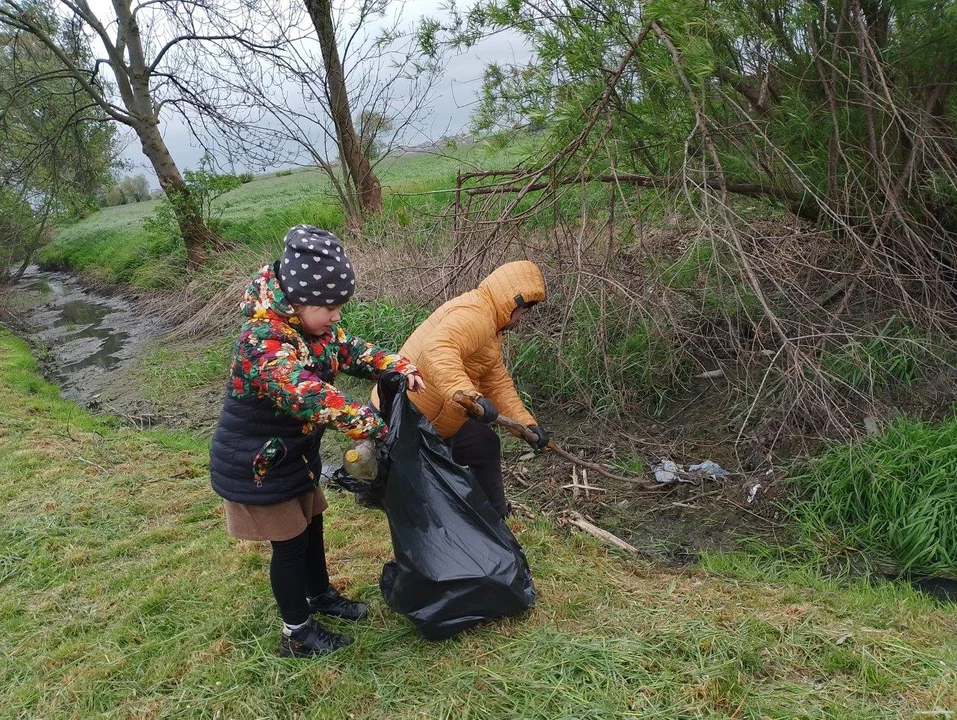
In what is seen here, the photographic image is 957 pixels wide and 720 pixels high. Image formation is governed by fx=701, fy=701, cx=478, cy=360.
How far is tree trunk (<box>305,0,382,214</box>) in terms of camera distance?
351 inches

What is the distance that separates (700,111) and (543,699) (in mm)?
2817

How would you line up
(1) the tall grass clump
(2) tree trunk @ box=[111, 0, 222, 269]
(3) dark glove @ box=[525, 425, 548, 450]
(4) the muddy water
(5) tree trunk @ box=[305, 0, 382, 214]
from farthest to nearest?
1. (2) tree trunk @ box=[111, 0, 222, 269]
2. (5) tree trunk @ box=[305, 0, 382, 214]
3. (4) the muddy water
4. (1) the tall grass clump
5. (3) dark glove @ box=[525, 425, 548, 450]

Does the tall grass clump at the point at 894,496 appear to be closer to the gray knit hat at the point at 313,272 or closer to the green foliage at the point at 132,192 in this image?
the gray knit hat at the point at 313,272

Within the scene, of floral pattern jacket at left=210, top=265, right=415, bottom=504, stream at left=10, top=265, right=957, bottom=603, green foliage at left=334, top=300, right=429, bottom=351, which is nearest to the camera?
floral pattern jacket at left=210, top=265, right=415, bottom=504

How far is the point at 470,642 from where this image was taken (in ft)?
8.28

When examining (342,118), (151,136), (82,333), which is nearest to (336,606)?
(342,118)

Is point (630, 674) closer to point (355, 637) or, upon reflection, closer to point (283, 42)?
point (355, 637)

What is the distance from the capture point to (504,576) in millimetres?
2512

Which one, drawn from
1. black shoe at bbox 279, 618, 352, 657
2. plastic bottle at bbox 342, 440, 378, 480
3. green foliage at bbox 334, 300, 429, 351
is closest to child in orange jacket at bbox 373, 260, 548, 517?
plastic bottle at bbox 342, 440, 378, 480

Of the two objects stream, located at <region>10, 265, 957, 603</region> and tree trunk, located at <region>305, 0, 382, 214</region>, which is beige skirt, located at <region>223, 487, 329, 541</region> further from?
tree trunk, located at <region>305, 0, 382, 214</region>

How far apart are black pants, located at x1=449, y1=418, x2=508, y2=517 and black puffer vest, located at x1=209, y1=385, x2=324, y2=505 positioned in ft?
3.01

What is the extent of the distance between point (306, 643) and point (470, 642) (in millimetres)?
608

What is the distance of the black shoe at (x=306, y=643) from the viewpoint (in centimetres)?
257

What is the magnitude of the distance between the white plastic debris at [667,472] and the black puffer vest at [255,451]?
8.04 ft
